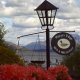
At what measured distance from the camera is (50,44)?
16359 mm

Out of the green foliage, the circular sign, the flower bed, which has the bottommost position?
the green foliage

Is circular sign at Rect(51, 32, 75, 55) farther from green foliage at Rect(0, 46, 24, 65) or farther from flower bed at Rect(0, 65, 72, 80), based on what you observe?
flower bed at Rect(0, 65, 72, 80)

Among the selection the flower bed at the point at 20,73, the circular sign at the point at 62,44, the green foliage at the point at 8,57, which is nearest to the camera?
the flower bed at the point at 20,73

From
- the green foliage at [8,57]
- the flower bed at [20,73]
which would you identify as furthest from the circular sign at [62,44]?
the flower bed at [20,73]

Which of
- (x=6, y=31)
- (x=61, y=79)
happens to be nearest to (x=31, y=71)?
(x=61, y=79)

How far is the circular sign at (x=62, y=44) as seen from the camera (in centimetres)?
1628

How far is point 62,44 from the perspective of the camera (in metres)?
16.2

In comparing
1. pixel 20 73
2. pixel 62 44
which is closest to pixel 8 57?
pixel 62 44

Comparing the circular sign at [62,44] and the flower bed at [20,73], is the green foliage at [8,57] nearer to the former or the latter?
the circular sign at [62,44]

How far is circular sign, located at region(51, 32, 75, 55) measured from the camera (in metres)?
16.3

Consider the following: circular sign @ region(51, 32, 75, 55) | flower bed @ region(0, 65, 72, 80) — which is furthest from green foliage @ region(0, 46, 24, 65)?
flower bed @ region(0, 65, 72, 80)

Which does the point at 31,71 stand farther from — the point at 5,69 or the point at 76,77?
the point at 76,77

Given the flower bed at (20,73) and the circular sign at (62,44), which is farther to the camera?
the circular sign at (62,44)

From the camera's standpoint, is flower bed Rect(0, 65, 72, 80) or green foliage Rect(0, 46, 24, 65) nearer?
flower bed Rect(0, 65, 72, 80)
